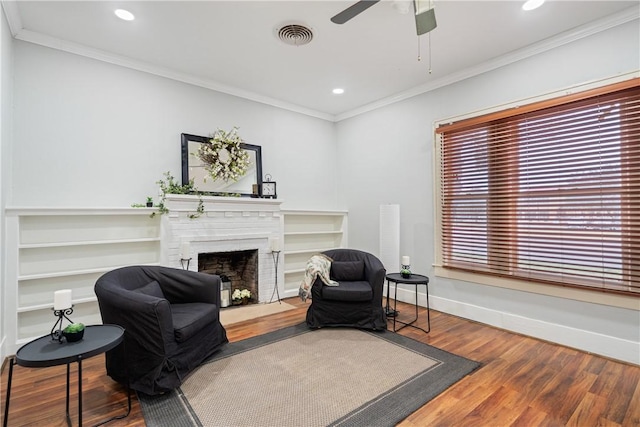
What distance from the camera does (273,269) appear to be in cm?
447

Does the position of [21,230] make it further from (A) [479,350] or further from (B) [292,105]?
(A) [479,350]

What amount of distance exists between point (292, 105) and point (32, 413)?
4.32m

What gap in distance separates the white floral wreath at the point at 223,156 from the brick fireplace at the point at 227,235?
34cm

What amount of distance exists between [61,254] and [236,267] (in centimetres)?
200

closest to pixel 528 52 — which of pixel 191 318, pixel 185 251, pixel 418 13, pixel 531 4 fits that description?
pixel 531 4

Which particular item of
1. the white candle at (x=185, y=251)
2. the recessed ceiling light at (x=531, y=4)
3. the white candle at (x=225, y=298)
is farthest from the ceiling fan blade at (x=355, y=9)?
the white candle at (x=225, y=298)

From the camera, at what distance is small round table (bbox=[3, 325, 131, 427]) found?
5.12 feet

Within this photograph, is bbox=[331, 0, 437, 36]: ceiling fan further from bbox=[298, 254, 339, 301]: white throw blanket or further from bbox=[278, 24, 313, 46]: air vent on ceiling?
bbox=[298, 254, 339, 301]: white throw blanket

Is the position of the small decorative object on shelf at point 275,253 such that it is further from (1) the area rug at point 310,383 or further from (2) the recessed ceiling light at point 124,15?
(2) the recessed ceiling light at point 124,15

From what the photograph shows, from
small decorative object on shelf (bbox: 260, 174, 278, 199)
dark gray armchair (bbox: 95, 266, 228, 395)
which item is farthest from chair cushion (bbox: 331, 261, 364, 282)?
dark gray armchair (bbox: 95, 266, 228, 395)

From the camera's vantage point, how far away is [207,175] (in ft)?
13.1

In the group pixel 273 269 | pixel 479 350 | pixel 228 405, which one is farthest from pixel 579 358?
pixel 273 269

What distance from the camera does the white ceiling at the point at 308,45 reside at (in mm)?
2625

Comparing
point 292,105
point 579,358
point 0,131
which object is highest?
point 292,105
